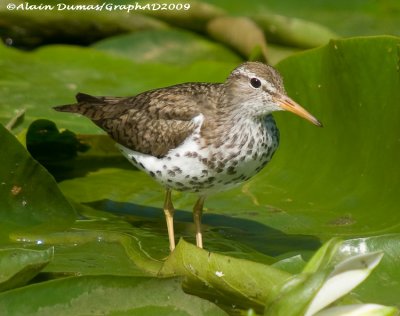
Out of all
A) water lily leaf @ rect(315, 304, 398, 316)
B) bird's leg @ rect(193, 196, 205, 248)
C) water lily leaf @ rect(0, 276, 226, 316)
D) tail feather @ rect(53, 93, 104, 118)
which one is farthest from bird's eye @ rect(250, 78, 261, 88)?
water lily leaf @ rect(315, 304, 398, 316)

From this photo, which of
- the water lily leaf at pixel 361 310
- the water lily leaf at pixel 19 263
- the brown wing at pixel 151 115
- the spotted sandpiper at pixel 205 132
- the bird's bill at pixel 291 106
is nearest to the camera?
the water lily leaf at pixel 361 310

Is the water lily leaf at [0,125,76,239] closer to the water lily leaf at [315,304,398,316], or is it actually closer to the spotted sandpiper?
the spotted sandpiper

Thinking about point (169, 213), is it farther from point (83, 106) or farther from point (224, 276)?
point (224, 276)

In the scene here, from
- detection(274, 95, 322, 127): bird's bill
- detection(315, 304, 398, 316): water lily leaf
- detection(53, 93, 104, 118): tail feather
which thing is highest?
detection(274, 95, 322, 127): bird's bill

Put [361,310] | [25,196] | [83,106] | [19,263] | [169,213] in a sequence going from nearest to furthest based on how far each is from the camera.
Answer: [361,310] < [19,263] < [25,196] < [169,213] < [83,106]

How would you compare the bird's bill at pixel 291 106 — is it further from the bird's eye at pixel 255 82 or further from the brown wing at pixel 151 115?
the brown wing at pixel 151 115

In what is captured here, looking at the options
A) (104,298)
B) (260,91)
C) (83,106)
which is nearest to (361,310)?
(104,298)

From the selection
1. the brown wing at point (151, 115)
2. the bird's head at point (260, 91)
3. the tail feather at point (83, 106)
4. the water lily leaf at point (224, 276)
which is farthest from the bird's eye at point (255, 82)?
the water lily leaf at point (224, 276)

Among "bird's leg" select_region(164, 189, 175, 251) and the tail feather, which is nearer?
"bird's leg" select_region(164, 189, 175, 251)
